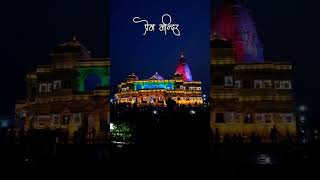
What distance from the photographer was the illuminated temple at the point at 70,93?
116ft

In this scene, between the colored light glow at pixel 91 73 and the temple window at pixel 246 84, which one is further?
the colored light glow at pixel 91 73

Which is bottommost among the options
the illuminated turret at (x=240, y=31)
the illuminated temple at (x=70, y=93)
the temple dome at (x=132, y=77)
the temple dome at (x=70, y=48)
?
the illuminated temple at (x=70, y=93)

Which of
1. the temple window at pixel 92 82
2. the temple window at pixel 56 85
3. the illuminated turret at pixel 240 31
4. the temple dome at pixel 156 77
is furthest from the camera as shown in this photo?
the temple dome at pixel 156 77

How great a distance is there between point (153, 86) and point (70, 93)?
14.2 m

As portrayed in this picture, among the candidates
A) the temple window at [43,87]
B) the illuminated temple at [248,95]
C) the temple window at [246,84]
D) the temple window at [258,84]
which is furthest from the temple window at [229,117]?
the temple window at [43,87]

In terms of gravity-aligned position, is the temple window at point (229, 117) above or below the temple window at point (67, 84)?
below

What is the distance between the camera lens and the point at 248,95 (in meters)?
34.9

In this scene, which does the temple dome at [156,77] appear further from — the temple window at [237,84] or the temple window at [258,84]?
the temple window at [258,84]

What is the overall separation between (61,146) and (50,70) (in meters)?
16.6

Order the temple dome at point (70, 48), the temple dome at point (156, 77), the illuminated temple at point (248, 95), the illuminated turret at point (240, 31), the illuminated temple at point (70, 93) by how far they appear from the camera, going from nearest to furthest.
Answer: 1. the illuminated temple at point (248, 95)
2. the illuminated temple at point (70, 93)
3. the temple dome at point (70, 48)
4. the illuminated turret at point (240, 31)
5. the temple dome at point (156, 77)

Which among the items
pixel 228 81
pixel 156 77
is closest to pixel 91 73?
pixel 156 77

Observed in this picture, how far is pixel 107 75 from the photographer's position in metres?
36.9

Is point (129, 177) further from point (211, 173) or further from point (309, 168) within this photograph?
point (309, 168)

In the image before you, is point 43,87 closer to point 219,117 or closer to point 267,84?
point 219,117
